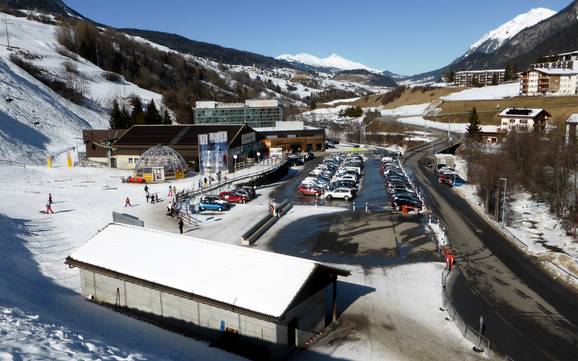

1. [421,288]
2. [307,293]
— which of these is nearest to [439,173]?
[421,288]

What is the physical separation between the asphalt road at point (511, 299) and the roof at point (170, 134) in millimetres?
35506

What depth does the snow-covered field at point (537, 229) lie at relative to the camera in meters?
24.2

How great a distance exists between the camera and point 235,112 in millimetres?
88375

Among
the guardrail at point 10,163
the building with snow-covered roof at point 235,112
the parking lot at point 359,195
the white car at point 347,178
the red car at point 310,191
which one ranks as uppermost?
the building with snow-covered roof at point 235,112

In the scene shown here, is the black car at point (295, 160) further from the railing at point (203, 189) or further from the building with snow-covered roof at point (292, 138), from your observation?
the building with snow-covered roof at point (292, 138)

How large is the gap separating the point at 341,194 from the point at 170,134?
28507mm

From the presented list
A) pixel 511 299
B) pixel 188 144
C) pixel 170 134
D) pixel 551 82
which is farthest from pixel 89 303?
pixel 551 82

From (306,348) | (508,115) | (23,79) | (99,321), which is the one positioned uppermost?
(23,79)

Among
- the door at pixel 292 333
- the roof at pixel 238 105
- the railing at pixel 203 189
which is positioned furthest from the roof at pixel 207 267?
the roof at pixel 238 105

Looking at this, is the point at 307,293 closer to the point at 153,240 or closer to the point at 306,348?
the point at 306,348

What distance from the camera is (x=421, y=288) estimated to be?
2042cm

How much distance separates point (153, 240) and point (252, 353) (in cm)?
699

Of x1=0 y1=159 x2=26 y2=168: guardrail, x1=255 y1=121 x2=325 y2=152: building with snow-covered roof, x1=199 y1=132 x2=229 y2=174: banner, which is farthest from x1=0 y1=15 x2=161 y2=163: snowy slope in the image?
x1=255 y1=121 x2=325 y2=152: building with snow-covered roof

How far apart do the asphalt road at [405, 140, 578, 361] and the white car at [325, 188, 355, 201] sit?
1093 centimetres
